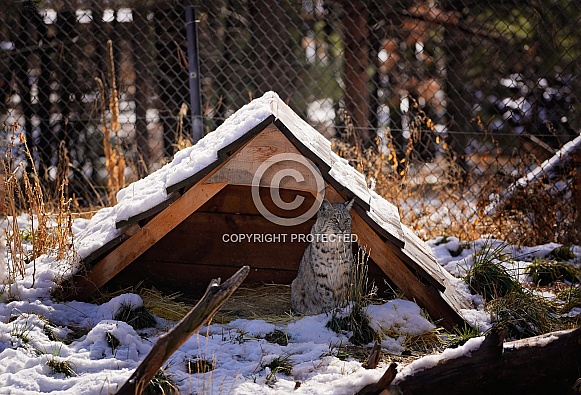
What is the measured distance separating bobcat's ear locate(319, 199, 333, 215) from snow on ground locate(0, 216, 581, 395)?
624 mm

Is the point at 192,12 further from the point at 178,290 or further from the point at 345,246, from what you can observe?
the point at 345,246

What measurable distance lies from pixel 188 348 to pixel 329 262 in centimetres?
103

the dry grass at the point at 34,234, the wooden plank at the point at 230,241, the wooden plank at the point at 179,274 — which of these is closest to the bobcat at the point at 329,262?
the wooden plank at the point at 230,241

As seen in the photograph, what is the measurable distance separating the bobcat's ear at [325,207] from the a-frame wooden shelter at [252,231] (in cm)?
8

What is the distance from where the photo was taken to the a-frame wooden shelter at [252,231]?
375 centimetres

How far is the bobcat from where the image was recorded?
3.87m

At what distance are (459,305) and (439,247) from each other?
1.58 metres

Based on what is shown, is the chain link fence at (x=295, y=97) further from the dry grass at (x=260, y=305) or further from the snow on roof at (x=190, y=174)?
the dry grass at (x=260, y=305)

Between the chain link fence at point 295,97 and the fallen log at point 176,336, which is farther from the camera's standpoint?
the chain link fence at point 295,97

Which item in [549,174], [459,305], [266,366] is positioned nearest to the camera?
[266,366]

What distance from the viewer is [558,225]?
5.89 metres

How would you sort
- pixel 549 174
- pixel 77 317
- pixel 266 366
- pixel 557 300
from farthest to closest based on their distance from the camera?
pixel 549 174
pixel 557 300
pixel 77 317
pixel 266 366

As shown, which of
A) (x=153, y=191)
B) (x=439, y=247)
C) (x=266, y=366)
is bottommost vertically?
(x=266, y=366)

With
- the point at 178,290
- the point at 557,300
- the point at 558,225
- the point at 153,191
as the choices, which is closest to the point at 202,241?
the point at 178,290
